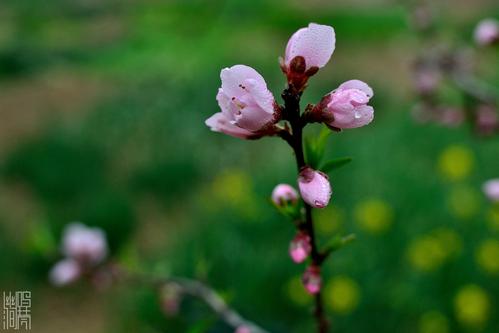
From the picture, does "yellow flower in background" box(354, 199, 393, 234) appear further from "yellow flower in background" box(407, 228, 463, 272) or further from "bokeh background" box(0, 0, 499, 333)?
"yellow flower in background" box(407, 228, 463, 272)

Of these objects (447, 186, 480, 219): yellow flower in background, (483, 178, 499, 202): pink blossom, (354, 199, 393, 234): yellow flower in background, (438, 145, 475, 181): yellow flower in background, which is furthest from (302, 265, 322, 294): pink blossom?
(438, 145, 475, 181): yellow flower in background

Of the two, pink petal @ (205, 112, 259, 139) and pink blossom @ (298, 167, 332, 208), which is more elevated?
pink petal @ (205, 112, 259, 139)

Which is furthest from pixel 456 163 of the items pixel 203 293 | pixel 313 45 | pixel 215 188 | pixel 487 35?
pixel 313 45

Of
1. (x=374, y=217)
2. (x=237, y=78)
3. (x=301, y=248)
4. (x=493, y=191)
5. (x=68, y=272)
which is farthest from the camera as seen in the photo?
(x=374, y=217)

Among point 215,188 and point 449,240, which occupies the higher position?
point 449,240

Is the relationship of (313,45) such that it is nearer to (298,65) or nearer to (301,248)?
(298,65)

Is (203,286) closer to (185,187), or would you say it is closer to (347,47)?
(185,187)

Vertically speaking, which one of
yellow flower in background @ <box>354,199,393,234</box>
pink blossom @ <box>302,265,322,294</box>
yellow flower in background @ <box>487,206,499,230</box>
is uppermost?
pink blossom @ <box>302,265,322,294</box>
